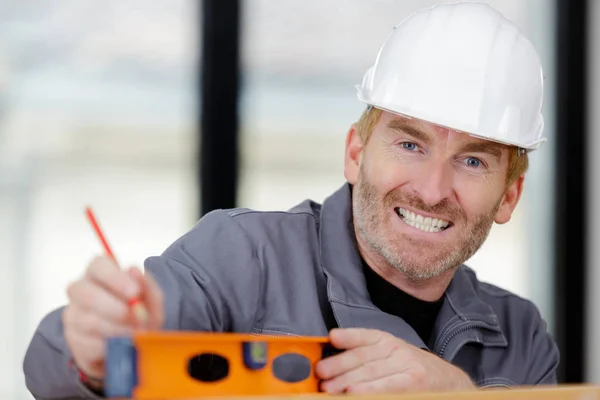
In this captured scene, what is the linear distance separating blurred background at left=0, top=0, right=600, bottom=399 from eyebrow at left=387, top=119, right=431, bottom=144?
1643 millimetres

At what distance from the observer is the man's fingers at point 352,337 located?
1010mm

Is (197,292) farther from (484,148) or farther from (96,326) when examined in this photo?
(484,148)

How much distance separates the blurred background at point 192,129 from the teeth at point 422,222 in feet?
5.45

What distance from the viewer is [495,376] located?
1.42m

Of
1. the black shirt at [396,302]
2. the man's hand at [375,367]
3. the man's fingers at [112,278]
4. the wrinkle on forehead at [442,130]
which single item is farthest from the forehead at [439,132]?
the man's fingers at [112,278]

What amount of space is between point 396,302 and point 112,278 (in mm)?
684

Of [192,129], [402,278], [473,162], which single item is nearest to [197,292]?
[402,278]

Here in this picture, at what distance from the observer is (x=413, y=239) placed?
4.43 feet

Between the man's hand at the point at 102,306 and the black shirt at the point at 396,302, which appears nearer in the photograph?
the man's hand at the point at 102,306

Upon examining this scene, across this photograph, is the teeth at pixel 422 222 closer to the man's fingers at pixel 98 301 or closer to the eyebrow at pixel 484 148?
the eyebrow at pixel 484 148

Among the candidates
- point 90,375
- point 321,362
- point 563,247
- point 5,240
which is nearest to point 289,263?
point 321,362

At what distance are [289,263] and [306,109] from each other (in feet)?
5.88

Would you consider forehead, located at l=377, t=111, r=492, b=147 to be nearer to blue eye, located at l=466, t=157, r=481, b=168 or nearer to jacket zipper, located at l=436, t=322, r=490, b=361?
blue eye, located at l=466, t=157, r=481, b=168

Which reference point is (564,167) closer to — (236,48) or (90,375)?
(236,48)
